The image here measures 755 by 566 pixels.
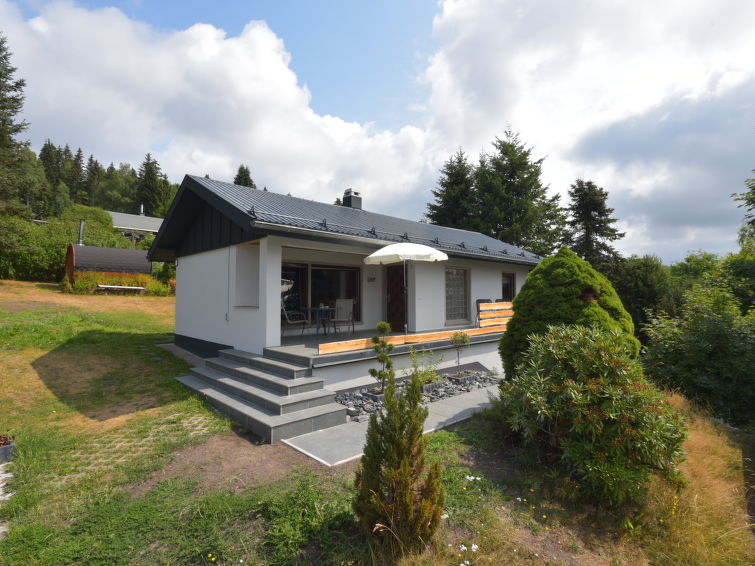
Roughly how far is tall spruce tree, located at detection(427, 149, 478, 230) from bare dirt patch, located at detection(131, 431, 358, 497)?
2549 centimetres

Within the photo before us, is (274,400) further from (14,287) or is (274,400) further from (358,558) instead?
(14,287)

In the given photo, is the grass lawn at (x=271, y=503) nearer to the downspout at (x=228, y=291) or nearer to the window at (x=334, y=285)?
the downspout at (x=228, y=291)

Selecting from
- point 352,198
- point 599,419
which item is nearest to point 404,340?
point 599,419

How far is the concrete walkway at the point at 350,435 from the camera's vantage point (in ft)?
13.1

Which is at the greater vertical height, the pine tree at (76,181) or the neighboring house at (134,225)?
the pine tree at (76,181)

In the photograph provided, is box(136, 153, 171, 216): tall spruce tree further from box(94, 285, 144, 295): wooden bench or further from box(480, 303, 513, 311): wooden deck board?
box(480, 303, 513, 311): wooden deck board

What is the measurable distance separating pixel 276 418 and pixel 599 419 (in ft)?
12.4

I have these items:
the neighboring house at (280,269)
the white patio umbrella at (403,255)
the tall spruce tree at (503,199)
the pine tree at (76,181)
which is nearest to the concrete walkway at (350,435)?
the neighboring house at (280,269)

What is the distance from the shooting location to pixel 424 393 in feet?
21.2

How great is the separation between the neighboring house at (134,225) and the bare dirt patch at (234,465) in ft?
119

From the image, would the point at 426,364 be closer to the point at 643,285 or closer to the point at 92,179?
the point at 643,285

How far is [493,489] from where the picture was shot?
313cm

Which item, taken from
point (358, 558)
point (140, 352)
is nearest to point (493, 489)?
point (358, 558)

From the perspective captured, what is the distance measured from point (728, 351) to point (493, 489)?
→ 5386 mm
